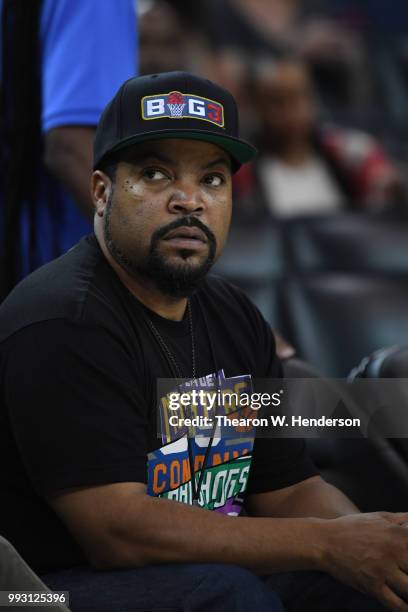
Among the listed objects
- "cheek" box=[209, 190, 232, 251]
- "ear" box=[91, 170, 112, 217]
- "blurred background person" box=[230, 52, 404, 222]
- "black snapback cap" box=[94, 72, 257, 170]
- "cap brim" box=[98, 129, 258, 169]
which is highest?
"blurred background person" box=[230, 52, 404, 222]

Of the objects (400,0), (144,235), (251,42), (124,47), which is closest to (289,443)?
(144,235)

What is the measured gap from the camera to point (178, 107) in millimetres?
1610

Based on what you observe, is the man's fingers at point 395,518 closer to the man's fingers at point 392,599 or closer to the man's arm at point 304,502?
the man's fingers at point 392,599

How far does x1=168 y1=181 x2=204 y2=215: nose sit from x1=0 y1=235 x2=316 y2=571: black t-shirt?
0.50 feet

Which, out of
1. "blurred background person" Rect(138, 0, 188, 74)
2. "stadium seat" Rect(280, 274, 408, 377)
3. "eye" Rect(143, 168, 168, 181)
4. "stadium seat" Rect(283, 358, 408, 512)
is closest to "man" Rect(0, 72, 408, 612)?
"eye" Rect(143, 168, 168, 181)

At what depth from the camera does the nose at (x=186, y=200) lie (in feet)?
5.29

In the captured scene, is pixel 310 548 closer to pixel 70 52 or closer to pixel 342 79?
pixel 70 52

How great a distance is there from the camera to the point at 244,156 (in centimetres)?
172

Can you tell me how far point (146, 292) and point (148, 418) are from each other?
22 centimetres

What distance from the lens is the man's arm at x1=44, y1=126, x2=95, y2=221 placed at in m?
2.07

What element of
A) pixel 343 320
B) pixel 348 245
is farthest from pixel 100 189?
pixel 348 245

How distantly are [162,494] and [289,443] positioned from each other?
0.37m

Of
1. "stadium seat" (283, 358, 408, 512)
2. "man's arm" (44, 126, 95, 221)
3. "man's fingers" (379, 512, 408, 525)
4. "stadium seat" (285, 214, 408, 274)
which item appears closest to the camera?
"man's fingers" (379, 512, 408, 525)

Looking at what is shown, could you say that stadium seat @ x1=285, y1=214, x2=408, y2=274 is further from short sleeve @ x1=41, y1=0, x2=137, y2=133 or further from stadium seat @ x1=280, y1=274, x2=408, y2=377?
short sleeve @ x1=41, y1=0, x2=137, y2=133
